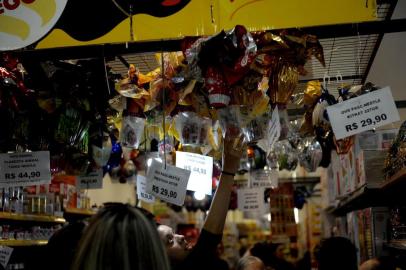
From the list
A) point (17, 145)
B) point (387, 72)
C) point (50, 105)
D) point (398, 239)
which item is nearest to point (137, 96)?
point (50, 105)

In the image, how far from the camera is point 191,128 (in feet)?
9.65

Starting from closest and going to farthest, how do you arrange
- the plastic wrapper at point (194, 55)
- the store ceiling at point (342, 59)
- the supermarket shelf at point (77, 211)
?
the plastic wrapper at point (194, 55) → the store ceiling at point (342, 59) → the supermarket shelf at point (77, 211)

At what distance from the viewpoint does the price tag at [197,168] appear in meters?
3.33

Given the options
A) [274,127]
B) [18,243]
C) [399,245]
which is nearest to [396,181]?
[399,245]

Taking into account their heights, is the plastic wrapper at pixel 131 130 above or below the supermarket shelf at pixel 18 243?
above

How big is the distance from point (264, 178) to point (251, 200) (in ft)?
1.35

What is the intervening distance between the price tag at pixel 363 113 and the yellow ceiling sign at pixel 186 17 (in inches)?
15.1

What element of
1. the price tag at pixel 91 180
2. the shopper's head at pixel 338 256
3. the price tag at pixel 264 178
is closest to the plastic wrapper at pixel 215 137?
the shopper's head at pixel 338 256

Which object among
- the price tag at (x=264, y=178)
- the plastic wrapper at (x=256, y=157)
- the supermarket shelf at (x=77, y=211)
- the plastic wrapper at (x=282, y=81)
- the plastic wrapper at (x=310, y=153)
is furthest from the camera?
the supermarket shelf at (x=77, y=211)

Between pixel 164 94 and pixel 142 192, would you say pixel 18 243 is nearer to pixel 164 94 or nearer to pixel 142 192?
pixel 142 192

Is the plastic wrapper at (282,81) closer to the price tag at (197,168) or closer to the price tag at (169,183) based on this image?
the price tag at (169,183)

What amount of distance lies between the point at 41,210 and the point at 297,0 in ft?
13.5

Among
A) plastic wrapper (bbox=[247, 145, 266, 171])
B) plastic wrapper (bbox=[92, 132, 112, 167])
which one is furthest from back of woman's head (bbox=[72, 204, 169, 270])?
plastic wrapper (bbox=[247, 145, 266, 171])

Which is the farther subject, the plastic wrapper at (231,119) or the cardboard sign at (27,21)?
the plastic wrapper at (231,119)
